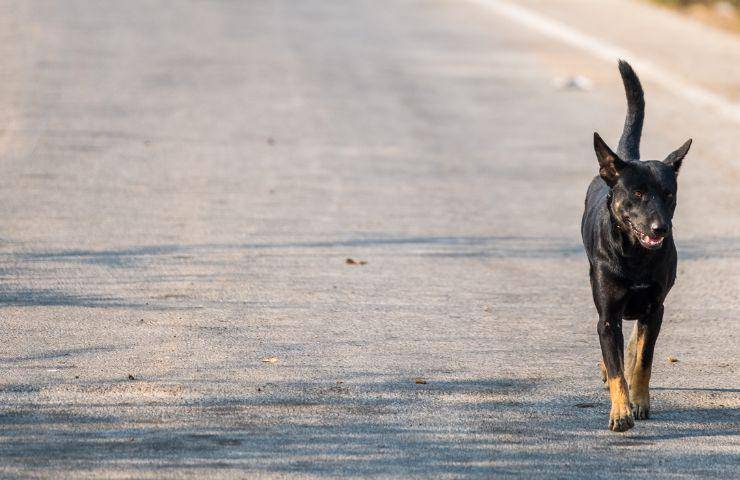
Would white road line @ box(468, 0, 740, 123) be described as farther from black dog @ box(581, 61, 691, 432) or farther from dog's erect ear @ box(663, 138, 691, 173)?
black dog @ box(581, 61, 691, 432)

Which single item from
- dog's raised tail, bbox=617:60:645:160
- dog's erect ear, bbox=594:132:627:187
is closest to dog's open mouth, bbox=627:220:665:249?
dog's erect ear, bbox=594:132:627:187

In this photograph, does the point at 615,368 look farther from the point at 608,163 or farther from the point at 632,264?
the point at 608,163

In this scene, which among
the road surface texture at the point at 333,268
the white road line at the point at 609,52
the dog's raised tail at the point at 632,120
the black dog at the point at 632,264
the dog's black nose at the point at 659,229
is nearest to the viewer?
the road surface texture at the point at 333,268

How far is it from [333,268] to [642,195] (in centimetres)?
378

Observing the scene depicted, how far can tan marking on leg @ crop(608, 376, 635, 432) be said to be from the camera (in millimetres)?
6336

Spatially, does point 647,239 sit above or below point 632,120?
above

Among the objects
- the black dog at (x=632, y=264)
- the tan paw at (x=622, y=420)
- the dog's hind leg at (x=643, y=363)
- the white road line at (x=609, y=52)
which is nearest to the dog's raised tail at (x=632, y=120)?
the black dog at (x=632, y=264)

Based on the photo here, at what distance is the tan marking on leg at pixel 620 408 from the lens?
6336mm

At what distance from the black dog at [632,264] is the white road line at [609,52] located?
1075 centimetres

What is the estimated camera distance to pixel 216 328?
8.16m

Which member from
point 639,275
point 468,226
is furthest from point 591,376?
point 468,226

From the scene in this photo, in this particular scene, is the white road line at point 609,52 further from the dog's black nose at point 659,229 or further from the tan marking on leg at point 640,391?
the dog's black nose at point 659,229

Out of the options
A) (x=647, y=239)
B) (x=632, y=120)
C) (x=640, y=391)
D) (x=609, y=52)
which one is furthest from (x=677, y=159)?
(x=609, y=52)

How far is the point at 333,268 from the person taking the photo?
32.5ft
